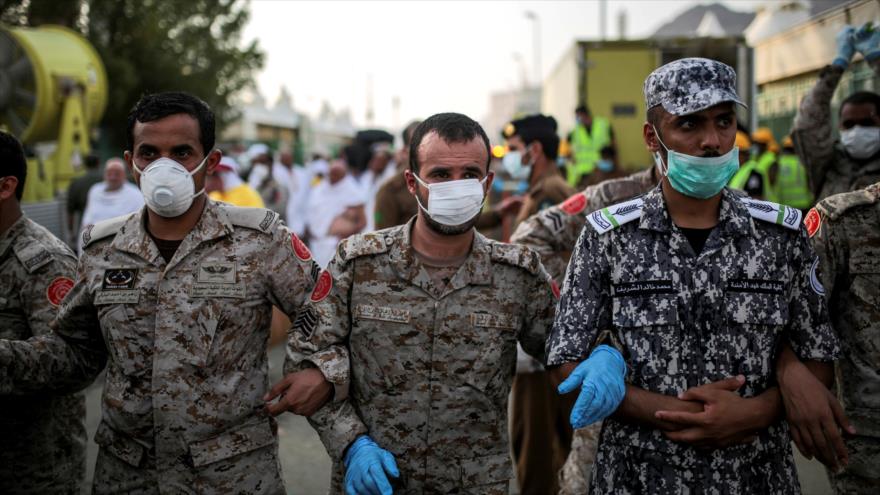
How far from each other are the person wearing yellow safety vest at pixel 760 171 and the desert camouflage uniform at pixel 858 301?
4.83 m

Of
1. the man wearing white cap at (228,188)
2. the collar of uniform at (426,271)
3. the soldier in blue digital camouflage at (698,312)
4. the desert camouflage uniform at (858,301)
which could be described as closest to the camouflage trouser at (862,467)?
the desert camouflage uniform at (858,301)

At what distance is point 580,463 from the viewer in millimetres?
3443

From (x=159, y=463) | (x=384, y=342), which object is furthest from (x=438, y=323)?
(x=159, y=463)

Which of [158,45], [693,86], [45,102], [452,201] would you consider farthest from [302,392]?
[158,45]

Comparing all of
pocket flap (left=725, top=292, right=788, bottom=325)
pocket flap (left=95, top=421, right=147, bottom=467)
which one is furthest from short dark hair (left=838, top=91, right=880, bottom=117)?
pocket flap (left=95, top=421, right=147, bottom=467)

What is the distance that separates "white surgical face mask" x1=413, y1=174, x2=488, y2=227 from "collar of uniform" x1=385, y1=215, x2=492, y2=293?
0.14m

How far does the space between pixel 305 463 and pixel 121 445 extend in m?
2.79

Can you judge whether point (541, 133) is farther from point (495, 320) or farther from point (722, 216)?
point (722, 216)

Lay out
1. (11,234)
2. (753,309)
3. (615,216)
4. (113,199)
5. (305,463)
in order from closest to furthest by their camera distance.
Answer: (753,309)
(615,216)
(11,234)
(305,463)
(113,199)

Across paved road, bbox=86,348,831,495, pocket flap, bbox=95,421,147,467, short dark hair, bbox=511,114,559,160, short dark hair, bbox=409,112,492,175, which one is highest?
short dark hair, bbox=511,114,559,160

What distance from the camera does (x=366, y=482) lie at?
2.28 m

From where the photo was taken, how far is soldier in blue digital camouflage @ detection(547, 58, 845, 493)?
86.7 inches

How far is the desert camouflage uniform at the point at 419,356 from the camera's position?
256 centimetres

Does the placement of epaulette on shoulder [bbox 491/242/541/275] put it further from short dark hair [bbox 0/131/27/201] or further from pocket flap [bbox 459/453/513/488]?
short dark hair [bbox 0/131/27/201]
